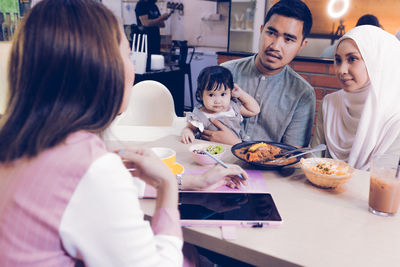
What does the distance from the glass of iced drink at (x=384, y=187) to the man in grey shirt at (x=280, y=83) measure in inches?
38.2

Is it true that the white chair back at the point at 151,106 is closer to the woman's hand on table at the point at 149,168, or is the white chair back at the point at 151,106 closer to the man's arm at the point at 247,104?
the man's arm at the point at 247,104

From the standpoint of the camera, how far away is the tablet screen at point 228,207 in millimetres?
963

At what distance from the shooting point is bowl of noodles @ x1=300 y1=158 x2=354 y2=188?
1155 mm

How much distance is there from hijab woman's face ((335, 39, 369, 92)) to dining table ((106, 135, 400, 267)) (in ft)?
2.30

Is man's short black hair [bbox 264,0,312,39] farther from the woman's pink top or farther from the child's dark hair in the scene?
the woman's pink top

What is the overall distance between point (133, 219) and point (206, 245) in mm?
340

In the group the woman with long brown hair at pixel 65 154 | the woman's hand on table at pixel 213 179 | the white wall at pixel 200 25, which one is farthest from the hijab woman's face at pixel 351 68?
the white wall at pixel 200 25

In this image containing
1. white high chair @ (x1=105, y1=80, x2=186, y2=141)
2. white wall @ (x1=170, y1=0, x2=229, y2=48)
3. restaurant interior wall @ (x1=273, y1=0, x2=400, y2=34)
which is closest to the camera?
white high chair @ (x1=105, y1=80, x2=186, y2=141)

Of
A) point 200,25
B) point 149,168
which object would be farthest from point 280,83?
point 200,25

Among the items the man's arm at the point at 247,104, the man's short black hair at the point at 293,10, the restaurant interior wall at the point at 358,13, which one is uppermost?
the restaurant interior wall at the point at 358,13

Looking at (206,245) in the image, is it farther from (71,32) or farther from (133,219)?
(71,32)

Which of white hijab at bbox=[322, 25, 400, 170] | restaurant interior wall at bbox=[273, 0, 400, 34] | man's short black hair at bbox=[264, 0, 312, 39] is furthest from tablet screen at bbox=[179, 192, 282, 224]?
restaurant interior wall at bbox=[273, 0, 400, 34]

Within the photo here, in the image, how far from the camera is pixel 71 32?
2.19 feet

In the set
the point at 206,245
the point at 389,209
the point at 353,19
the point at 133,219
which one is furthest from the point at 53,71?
the point at 353,19
